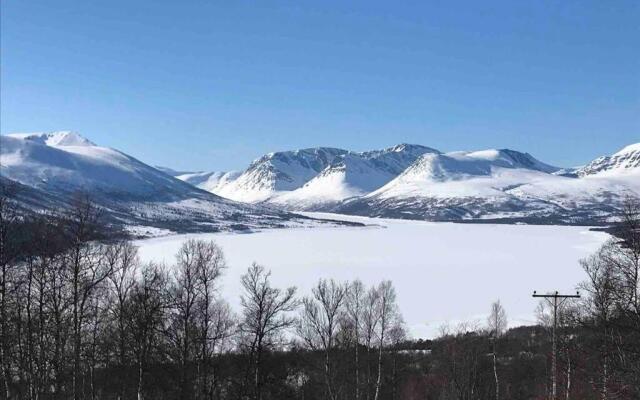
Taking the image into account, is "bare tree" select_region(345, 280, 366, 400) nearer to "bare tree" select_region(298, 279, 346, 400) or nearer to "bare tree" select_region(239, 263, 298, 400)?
"bare tree" select_region(298, 279, 346, 400)

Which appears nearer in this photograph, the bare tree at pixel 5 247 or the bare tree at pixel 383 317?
the bare tree at pixel 5 247

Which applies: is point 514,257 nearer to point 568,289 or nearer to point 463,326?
point 568,289

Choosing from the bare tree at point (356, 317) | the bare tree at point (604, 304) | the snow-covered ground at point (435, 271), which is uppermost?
the bare tree at point (604, 304)

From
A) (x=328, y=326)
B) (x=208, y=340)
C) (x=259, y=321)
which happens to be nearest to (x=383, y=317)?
(x=328, y=326)

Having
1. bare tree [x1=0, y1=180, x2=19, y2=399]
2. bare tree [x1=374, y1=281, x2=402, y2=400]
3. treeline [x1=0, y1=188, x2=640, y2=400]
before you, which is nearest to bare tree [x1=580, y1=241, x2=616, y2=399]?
treeline [x1=0, y1=188, x2=640, y2=400]

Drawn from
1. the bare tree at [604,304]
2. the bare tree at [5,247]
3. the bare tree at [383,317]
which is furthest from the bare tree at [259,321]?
the bare tree at [604,304]

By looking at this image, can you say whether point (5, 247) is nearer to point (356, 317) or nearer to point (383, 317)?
point (356, 317)

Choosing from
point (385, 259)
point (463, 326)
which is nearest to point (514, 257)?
point (385, 259)

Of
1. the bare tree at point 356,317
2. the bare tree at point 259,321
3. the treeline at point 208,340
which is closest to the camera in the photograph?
the treeline at point 208,340

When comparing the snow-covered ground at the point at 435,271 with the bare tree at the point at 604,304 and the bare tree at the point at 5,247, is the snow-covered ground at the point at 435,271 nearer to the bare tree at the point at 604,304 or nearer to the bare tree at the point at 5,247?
the bare tree at the point at 604,304
